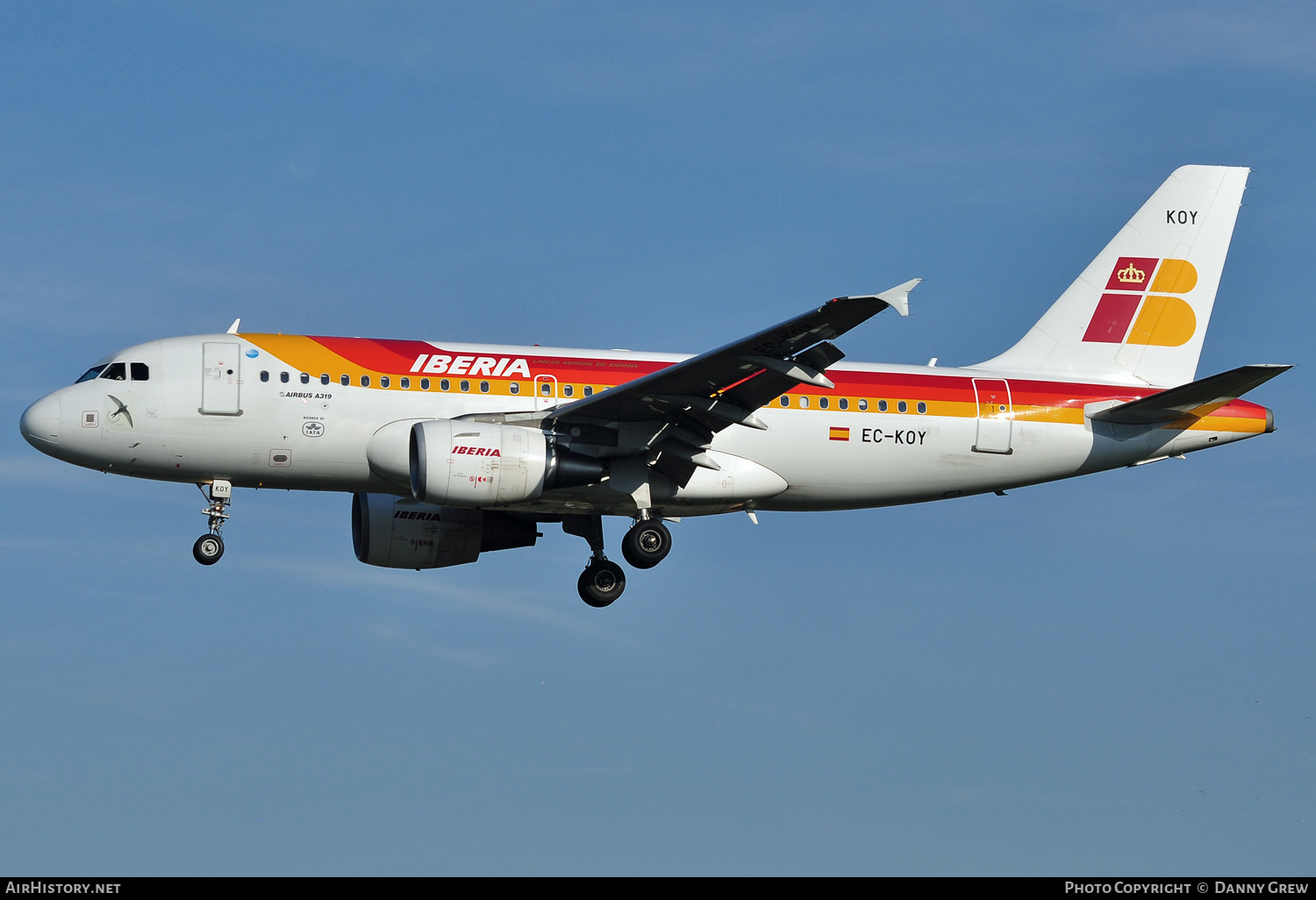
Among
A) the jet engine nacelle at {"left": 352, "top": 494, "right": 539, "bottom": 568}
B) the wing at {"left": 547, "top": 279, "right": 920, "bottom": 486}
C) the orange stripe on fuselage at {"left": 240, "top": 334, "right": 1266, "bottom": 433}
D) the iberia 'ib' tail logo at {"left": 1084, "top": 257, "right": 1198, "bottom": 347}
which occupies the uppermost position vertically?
the iberia 'ib' tail logo at {"left": 1084, "top": 257, "right": 1198, "bottom": 347}

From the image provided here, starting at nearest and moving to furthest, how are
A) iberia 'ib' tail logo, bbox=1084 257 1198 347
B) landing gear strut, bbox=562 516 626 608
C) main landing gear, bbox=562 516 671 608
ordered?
main landing gear, bbox=562 516 671 608 → landing gear strut, bbox=562 516 626 608 → iberia 'ib' tail logo, bbox=1084 257 1198 347

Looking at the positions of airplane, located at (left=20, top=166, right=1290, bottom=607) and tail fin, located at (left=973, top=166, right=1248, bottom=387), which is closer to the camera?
airplane, located at (left=20, top=166, right=1290, bottom=607)

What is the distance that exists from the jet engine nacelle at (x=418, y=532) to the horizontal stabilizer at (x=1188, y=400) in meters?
12.7

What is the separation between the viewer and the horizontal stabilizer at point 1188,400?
103ft

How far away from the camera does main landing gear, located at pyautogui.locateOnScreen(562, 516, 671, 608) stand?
3188 centimetres

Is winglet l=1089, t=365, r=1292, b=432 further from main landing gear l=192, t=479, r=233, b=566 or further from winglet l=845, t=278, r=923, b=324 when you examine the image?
main landing gear l=192, t=479, r=233, b=566

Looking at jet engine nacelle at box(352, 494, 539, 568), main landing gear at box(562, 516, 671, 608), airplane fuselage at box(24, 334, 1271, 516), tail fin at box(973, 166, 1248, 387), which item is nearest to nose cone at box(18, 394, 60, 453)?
airplane fuselage at box(24, 334, 1271, 516)

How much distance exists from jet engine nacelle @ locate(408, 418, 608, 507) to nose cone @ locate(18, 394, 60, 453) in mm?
6613

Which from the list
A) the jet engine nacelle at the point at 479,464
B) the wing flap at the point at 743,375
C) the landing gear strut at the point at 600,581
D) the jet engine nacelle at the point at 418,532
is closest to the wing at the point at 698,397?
the wing flap at the point at 743,375

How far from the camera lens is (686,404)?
98.4 ft

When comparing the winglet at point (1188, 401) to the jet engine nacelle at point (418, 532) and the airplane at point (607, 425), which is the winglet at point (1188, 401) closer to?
the airplane at point (607, 425)

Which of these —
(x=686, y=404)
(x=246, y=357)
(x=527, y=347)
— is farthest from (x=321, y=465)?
(x=686, y=404)

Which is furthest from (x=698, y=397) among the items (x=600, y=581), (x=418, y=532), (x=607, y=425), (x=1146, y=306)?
(x=1146, y=306)
